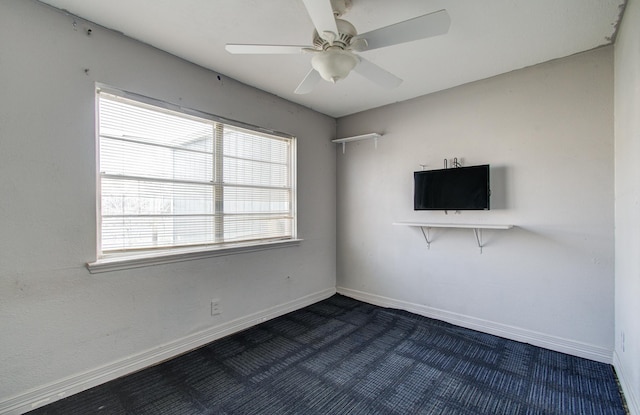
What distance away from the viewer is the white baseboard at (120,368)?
1793mm

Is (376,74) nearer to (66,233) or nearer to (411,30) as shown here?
(411,30)

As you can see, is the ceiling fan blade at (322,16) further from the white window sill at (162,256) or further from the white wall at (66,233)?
the white window sill at (162,256)

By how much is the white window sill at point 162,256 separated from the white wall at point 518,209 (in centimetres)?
174

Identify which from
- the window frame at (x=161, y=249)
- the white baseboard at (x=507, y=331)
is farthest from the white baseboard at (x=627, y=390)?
the window frame at (x=161, y=249)

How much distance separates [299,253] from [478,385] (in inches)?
85.9

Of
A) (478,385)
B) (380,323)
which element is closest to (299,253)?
(380,323)

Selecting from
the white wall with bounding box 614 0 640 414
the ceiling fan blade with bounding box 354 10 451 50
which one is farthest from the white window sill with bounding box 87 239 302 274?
the white wall with bounding box 614 0 640 414

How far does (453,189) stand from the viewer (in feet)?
9.71

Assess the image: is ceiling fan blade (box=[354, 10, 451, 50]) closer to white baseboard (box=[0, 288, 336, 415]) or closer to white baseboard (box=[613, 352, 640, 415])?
white baseboard (box=[613, 352, 640, 415])

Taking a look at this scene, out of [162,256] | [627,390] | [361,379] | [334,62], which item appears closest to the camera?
[334,62]

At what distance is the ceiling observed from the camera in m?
1.85

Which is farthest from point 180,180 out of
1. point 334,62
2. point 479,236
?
point 479,236

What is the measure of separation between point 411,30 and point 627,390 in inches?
102

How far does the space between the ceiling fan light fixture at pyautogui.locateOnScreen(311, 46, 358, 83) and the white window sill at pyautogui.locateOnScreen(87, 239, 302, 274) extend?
1.83 m
